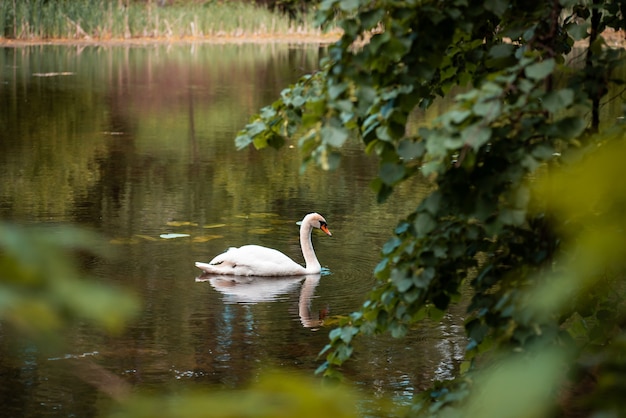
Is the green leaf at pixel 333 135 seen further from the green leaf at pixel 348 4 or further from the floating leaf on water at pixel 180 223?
the floating leaf on water at pixel 180 223

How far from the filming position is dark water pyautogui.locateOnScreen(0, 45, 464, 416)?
6035 mm

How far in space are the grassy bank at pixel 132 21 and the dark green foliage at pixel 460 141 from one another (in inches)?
1030

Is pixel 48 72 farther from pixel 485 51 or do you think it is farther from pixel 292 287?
pixel 485 51

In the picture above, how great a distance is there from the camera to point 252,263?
26.9ft

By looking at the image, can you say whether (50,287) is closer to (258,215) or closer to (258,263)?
(258,263)

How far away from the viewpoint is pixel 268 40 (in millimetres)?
41312

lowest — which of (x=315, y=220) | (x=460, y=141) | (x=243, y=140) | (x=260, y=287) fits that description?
(x=260, y=287)

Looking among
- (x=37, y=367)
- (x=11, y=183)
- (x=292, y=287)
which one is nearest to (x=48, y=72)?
(x=11, y=183)

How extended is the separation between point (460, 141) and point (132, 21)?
3553cm

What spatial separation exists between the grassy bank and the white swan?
21.0 m

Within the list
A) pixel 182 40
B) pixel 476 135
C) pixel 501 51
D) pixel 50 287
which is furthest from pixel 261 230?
pixel 182 40

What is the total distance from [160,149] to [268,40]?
87.9 feet

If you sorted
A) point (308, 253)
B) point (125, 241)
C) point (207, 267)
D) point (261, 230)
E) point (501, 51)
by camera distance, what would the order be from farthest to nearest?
point (261, 230), point (125, 241), point (308, 253), point (207, 267), point (501, 51)

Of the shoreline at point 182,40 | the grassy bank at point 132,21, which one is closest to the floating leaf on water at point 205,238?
the grassy bank at point 132,21
